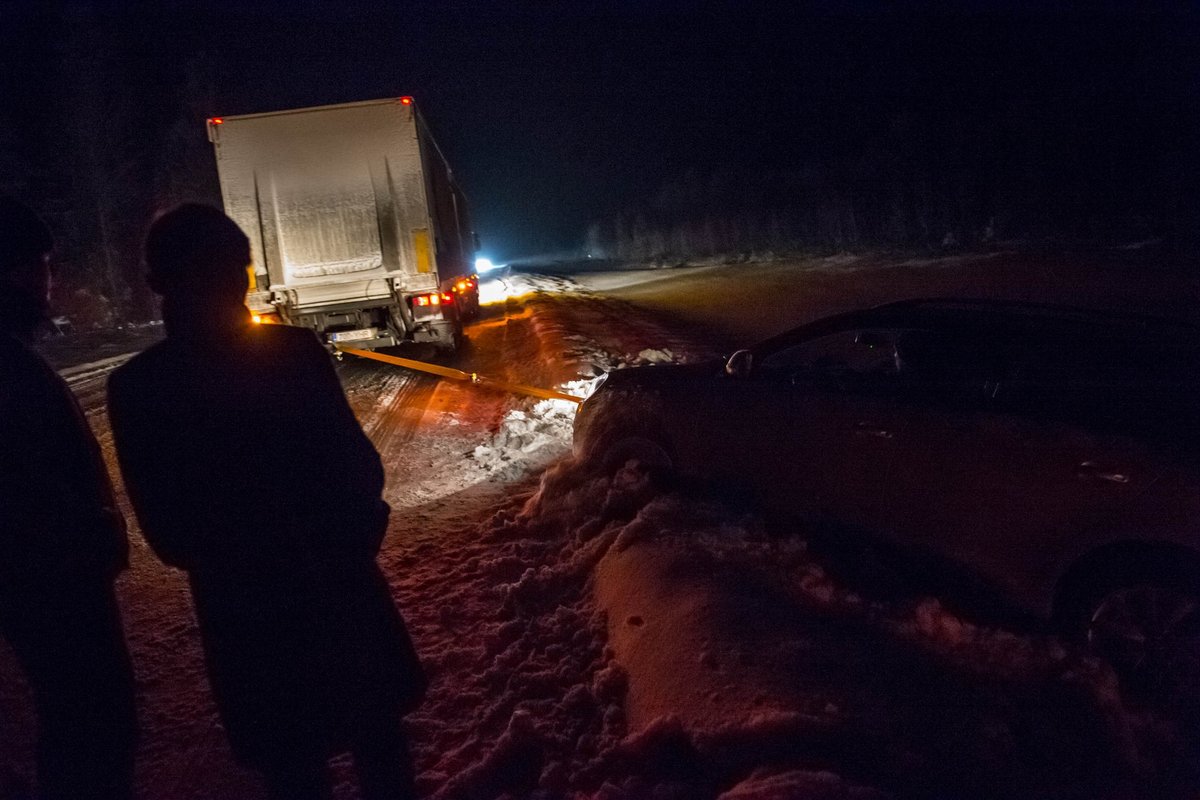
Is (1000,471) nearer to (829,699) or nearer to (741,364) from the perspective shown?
(829,699)

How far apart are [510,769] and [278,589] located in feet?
4.84

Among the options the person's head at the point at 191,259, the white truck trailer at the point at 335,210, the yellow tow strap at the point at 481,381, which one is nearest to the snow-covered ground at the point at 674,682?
the person's head at the point at 191,259

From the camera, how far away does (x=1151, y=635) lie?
9.39ft

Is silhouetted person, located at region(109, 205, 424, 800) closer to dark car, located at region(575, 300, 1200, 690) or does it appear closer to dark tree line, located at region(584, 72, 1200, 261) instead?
dark car, located at region(575, 300, 1200, 690)

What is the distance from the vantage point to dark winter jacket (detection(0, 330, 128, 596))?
190cm

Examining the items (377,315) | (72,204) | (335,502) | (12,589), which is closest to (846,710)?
(335,502)

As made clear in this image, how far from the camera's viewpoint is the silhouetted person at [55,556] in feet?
6.30

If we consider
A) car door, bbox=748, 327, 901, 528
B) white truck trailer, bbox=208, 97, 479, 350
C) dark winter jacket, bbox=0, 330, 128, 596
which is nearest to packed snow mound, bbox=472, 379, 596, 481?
car door, bbox=748, 327, 901, 528

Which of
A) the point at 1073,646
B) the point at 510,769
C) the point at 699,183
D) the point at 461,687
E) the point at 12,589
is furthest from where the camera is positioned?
the point at 699,183

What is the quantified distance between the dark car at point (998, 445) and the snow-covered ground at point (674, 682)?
289mm

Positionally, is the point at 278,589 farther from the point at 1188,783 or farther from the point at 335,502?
the point at 1188,783

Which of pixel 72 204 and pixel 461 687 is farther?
pixel 72 204

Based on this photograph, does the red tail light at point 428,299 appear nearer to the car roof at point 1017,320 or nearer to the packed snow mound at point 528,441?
the packed snow mound at point 528,441

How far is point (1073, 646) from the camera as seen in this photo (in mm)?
3078
